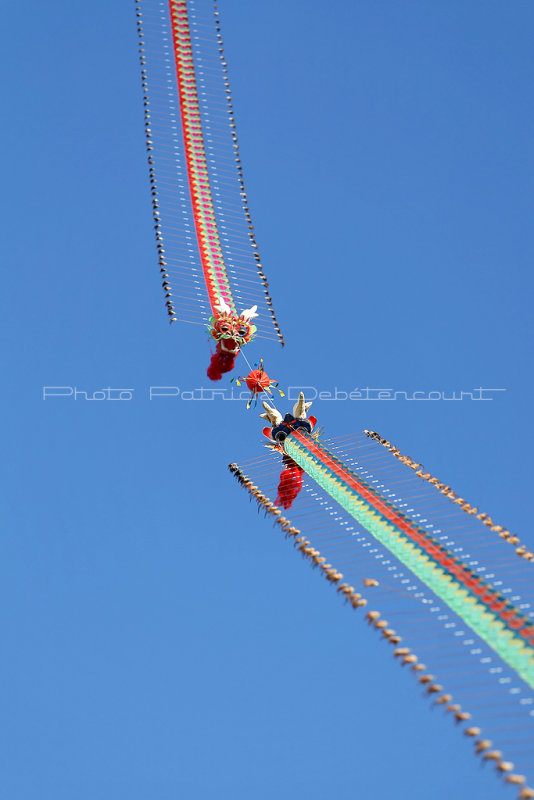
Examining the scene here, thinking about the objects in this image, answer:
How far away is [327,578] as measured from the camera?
21.7m

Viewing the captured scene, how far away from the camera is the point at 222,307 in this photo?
30.2 m

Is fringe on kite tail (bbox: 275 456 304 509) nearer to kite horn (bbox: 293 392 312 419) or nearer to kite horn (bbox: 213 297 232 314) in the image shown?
kite horn (bbox: 293 392 312 419)

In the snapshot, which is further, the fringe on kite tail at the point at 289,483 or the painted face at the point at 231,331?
the painted face at the point at 231,331

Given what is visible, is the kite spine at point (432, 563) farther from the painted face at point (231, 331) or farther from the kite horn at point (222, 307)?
the kite horn at point (222, 307)

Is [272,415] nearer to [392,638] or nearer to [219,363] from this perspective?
[219,363]

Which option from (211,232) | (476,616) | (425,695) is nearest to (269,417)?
(211,232)

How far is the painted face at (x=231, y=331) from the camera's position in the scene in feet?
97.0

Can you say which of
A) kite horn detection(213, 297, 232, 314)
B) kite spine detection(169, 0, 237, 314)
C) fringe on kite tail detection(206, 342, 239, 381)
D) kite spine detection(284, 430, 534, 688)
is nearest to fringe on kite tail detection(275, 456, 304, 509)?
kite spine detection(284, 430, 534, 688)

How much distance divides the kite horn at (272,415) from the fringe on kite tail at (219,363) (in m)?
1.65

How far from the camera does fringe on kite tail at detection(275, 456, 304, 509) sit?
28.0 metres

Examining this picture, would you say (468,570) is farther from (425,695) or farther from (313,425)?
(313,425)

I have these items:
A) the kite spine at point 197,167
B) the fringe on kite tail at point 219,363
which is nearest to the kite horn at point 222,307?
the kite spine at point 197,167

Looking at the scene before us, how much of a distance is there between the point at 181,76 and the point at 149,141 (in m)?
4.34

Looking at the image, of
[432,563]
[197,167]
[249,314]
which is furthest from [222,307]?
[432,563]
